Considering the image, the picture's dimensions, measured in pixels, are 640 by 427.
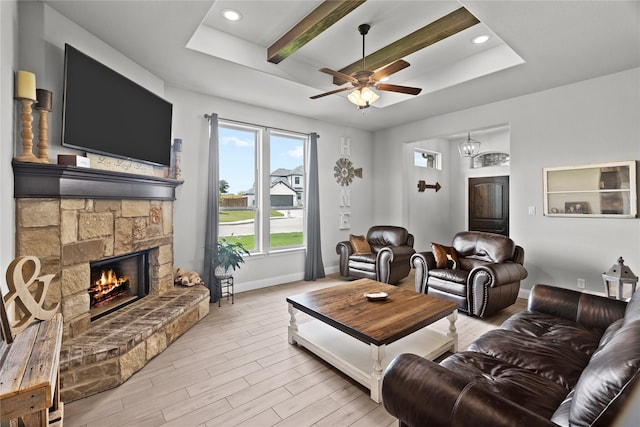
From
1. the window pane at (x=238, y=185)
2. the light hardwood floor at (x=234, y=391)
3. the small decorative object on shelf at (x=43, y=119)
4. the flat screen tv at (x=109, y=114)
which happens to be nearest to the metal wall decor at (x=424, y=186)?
the window pane at (x=238, y=185)

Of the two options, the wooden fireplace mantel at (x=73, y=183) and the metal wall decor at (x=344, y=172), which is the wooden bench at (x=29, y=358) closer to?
the wooden fireplace mantel at (x=73, y=183)

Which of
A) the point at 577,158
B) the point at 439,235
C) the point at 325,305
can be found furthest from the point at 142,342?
the point at 439,235

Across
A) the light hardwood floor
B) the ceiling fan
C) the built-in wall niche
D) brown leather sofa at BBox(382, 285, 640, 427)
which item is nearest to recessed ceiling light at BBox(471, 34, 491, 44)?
the ceiling fan

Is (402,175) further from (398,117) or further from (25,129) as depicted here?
(25,129)

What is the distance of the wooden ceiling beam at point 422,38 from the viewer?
2.76 m

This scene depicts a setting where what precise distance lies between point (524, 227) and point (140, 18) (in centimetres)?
514

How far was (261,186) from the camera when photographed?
483 centimetres

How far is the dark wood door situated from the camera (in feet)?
21.6

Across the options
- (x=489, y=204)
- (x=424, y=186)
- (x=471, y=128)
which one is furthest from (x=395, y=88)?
(x=489, y=204)

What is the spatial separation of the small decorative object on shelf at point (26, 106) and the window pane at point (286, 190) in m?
3.06

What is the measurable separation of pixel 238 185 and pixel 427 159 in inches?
179

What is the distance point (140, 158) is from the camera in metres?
3.21

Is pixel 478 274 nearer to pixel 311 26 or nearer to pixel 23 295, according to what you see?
pixel 311 26

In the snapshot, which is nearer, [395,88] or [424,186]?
[395,88]
